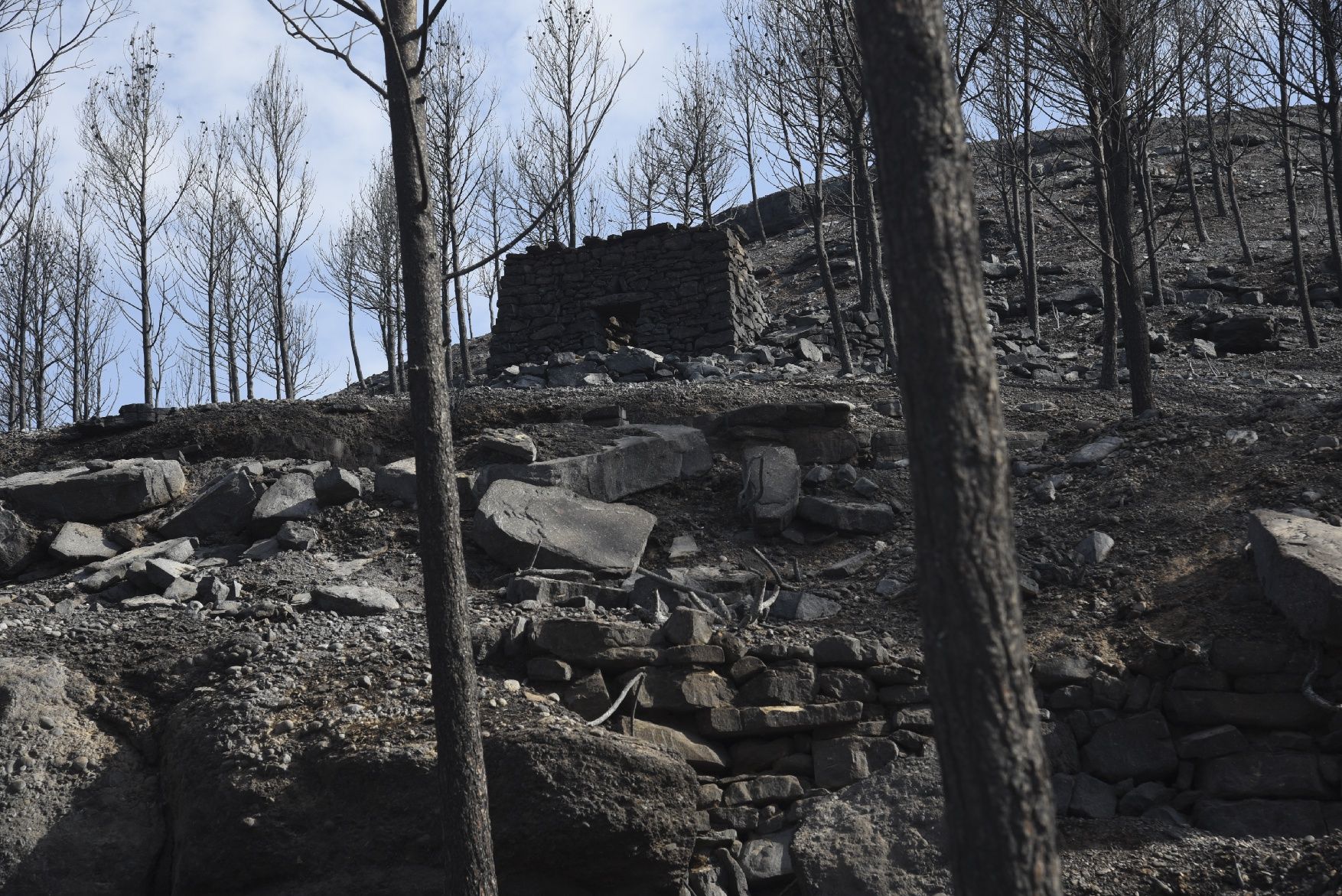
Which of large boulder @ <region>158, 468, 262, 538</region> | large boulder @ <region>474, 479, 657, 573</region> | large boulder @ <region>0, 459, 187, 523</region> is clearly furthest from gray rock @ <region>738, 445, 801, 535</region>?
large boulder @ <region>0, 459, 187, 523</region>

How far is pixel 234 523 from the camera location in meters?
7.05

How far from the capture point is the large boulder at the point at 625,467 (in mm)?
7066

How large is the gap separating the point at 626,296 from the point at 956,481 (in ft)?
42.5

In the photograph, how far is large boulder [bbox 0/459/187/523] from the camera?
7.07 m

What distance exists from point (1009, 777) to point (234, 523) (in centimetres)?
629

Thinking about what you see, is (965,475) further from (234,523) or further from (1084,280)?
(1084,280)

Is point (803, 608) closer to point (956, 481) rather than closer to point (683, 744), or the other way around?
point (683, 744)

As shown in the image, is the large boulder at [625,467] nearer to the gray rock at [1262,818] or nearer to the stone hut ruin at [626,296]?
the gray rock at [1262,818]

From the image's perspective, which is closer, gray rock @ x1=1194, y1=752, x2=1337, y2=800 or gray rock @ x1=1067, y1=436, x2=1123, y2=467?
gray rock @ x1=1194, y1=752, x2=1337, y2=800

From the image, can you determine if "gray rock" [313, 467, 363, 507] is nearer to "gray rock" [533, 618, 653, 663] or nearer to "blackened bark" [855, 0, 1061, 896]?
"gray rock" [533, 618, 653, 663]

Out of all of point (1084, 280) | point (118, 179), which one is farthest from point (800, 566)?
point (118, 179)

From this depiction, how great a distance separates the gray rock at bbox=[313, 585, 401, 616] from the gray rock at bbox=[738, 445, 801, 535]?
2.56 metres

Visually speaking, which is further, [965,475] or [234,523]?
[234,523]

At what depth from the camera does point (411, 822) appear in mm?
4098
